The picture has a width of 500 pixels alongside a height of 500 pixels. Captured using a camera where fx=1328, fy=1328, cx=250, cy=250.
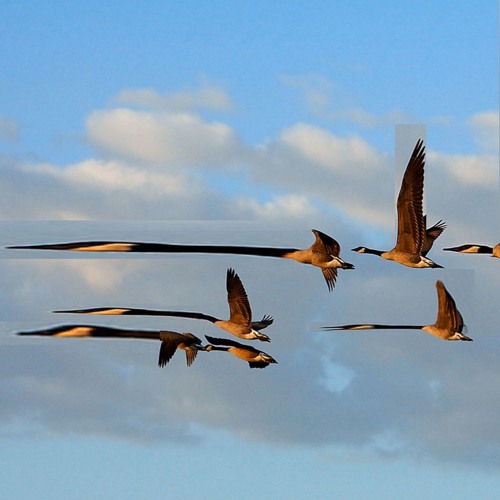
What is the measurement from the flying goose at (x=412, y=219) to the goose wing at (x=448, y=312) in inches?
17.5

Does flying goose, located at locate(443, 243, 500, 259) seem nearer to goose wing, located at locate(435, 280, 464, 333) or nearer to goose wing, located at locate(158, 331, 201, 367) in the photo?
goose wing, located at locate(435, 280, 464, 333)

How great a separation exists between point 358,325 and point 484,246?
2298 mm

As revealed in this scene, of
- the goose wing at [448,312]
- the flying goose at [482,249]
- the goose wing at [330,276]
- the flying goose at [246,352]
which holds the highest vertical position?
the flying goose at [482,249]

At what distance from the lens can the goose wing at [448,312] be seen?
59.4ft

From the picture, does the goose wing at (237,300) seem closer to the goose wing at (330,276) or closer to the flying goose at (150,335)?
the flying goose at (150,335)

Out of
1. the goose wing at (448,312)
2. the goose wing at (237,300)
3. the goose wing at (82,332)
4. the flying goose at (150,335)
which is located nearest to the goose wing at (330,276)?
the goose wing at (237,300)

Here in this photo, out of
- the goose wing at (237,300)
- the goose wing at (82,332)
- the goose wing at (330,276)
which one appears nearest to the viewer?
the goose wing at (82,332)

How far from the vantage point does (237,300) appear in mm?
18359

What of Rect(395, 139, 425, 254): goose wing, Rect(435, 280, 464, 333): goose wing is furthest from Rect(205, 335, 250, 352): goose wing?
Rect(435, 280, 464, 333): goose wing

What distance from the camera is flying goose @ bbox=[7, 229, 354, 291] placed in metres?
16.4

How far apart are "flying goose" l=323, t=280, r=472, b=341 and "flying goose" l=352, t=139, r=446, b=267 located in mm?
525

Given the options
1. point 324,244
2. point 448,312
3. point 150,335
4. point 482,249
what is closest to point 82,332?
point 150,335

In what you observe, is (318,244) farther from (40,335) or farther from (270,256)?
(40,335)

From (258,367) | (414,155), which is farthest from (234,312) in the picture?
(414,155)
